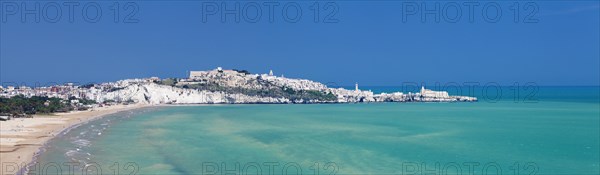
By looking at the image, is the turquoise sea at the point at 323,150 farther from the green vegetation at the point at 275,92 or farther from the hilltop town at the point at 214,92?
the green vegetation at the point at 275,92

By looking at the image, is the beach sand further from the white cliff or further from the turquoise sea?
the white cliff

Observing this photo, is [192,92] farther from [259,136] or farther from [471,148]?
[471,148]

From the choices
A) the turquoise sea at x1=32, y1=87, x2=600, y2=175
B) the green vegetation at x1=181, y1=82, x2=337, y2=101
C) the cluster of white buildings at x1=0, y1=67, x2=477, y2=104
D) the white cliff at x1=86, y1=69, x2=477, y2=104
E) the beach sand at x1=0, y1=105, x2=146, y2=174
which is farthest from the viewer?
the green vegetation at x1=181, y1=82, x2=337, y2=101

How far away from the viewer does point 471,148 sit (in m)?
28.7

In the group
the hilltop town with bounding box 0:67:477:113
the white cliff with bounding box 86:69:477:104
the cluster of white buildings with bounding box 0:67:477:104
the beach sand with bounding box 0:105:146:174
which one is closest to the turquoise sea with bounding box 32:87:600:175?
the beach sand with bounding box 0:105:146:174

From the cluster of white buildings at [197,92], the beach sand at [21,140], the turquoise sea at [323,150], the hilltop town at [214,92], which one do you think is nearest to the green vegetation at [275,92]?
the hilltop town at [214,92]

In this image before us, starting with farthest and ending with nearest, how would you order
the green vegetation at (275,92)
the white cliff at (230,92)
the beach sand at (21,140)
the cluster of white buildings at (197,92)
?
the green vegetation at (275,92)
the white cliff at (230,92)
the cluster of white buildings at (197,92)
the beach sand at (21,140)

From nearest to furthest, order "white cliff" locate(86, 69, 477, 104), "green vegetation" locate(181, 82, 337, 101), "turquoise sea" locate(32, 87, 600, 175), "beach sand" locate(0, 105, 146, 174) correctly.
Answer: "beach sand" locate(0, 105, 146, 174)
"turquoise sea" locate(32, 87, 600, 175)
"white cliff" locate(86, 69, 477, 104)
"green vegetation" locate(181, 82, 337, 101)

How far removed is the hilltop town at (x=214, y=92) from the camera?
87375mm

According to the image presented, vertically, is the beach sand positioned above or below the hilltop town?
below

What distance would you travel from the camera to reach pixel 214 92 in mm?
92688

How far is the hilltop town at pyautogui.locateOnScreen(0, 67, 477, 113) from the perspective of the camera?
87.4m

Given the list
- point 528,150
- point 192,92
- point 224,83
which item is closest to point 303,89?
point 224,83

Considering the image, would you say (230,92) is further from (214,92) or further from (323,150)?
(323,150)
